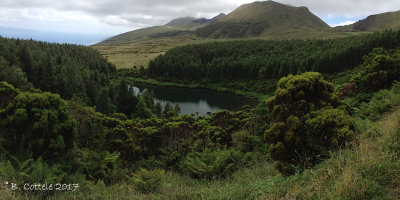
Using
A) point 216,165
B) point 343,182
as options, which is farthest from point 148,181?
point 343,182

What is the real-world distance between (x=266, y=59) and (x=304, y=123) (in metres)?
92.6

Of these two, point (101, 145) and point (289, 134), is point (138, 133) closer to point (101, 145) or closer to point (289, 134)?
point (101, 145)

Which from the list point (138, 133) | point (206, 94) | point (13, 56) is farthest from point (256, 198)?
point (206, 94)

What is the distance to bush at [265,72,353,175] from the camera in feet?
25.9

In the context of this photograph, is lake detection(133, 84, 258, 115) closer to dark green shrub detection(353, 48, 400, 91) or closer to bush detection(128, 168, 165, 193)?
dark green shrub detection(353, 48, 400, 91)

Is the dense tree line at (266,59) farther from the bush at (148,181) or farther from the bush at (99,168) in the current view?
the bush at (148,181)

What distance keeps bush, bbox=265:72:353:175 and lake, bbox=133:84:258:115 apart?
5131cm

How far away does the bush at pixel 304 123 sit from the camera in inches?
311

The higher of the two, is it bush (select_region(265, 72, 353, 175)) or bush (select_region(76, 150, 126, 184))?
bush (select_region(265, 72, 353, 175))

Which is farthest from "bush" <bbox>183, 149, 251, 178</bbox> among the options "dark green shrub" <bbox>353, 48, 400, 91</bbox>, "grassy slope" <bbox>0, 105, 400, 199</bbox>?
"dark green shrub" <bbox>353, 48, 400, 91</bbox>

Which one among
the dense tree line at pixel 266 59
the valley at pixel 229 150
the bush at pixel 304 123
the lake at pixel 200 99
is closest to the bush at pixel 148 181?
the valley at pixel 229 150

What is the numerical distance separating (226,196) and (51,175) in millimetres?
5924

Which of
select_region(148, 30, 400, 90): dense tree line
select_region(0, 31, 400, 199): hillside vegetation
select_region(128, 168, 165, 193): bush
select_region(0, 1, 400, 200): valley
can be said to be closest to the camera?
select_region(0, 31, 400, 199): hillside vegetation

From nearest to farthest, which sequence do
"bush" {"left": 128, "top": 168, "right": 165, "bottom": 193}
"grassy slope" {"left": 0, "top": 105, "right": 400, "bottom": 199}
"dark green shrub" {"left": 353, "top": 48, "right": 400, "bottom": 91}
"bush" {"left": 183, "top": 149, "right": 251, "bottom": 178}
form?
"grassy slope" {"left": 0, "top": 105, "right": 400, "bottom": 199}, "bush" {"left": 128, "top": 168, "right": 165, "bottom": 193}, "bush" {"left": 183, "top": 149, "right": 251, "bottom": 178}, "dark green shrub" {"left": 353, "top": 48, "right": 400, "bottom": 91}
